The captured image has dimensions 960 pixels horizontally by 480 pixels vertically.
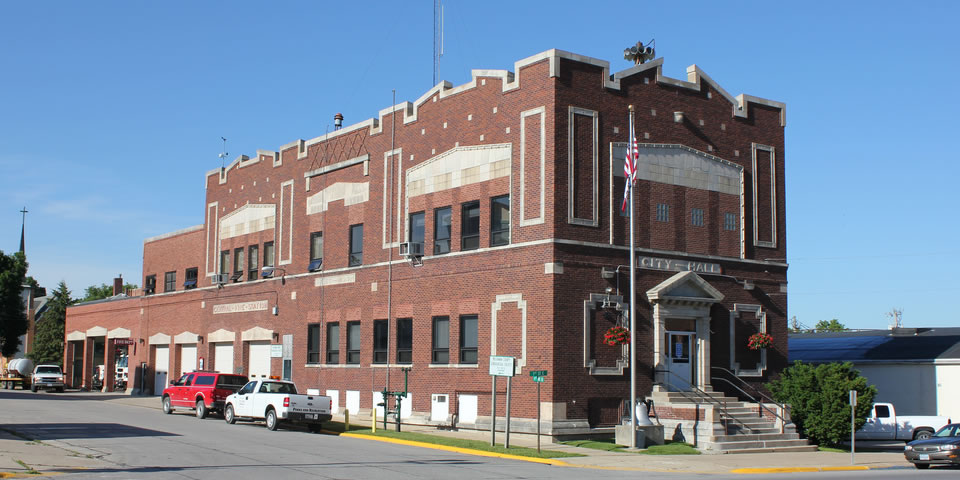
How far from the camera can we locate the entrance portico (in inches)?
1214

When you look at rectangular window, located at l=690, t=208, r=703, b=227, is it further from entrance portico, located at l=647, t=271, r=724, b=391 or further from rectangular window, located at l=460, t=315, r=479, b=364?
rectangular window, located at l=460, t=315, r=479, b=364

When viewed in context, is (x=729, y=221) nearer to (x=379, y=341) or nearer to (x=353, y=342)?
(x=379, y=341)

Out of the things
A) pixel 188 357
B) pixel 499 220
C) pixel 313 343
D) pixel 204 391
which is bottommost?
pixel 204 391

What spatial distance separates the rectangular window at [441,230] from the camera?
3431 centimetres

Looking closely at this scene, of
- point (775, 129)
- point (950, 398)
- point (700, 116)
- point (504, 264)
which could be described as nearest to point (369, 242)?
point (504, 264)

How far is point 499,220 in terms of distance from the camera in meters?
32.0

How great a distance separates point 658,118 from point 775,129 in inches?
243

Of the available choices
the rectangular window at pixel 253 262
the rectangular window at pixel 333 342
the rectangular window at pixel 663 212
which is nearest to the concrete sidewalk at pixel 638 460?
the rectangular window at pixel 663 212

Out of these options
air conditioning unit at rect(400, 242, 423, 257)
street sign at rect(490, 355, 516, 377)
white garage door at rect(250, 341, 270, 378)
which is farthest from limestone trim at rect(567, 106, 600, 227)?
white garage door at rect(250, 341, 270, 378)

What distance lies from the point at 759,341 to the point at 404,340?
1312 centimetres

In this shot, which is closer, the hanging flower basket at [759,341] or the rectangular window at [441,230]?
the hanging flower basket at [759,341]

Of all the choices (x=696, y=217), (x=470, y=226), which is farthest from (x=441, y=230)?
(x=696, y=217)

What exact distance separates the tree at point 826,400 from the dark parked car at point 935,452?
3872 mm

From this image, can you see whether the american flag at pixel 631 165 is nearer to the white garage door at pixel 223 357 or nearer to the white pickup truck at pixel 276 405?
the white pickup truck at pixel 276 405
